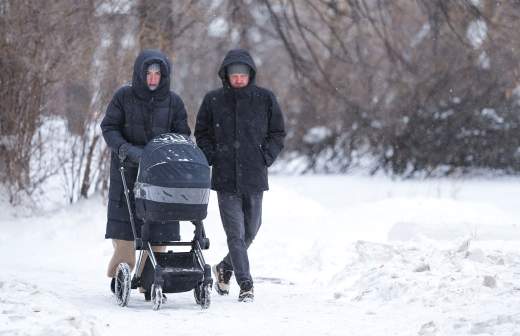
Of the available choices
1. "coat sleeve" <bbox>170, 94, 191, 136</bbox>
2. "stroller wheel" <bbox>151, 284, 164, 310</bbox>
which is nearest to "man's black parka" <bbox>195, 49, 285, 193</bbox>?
"coat sleeve" <bbox>170, 94, 191, 136</bbox>

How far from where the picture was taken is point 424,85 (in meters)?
22.0

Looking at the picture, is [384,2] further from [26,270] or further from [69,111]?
[26,270]

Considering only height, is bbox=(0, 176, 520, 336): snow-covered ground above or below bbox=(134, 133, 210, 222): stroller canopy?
below

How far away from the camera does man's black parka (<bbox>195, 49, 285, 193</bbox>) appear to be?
763 centimetres

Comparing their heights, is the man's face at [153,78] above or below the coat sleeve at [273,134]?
above

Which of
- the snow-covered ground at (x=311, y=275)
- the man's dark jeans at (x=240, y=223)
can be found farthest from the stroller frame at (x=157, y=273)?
the man's dark jeans at (x=240, y=223)

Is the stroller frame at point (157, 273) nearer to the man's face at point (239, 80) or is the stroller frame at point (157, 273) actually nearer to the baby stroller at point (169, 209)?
the baby stroller at point (169, 209)

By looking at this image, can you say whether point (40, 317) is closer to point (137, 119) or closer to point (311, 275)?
point (137, 119)

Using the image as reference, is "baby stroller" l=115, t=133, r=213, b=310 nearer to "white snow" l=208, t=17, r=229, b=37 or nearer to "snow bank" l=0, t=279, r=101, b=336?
"snow bank" l=0, t=279, r=101, b=336

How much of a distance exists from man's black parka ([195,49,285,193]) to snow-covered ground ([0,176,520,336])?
0.92 m

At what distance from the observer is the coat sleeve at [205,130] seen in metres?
7.71

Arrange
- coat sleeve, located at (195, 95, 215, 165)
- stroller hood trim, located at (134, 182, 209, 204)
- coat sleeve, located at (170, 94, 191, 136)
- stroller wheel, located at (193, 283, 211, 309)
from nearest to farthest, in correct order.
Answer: stroller hood trim, located at (134, 182, 209, 204) → stroller wheel, located at (193, 283, 211, 309) → coat sleeve, located at (170, 94, 191, 136) → coat sleeve, located at (195, 95, 215, 165)

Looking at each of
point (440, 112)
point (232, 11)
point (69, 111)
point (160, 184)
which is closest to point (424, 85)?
point (440, 112)

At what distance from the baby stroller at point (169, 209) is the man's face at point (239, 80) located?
0.74m
